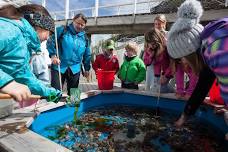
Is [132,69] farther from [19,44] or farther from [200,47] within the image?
[19,44]

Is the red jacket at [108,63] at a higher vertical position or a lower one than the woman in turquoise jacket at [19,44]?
lower

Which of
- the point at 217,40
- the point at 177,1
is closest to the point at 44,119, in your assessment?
the point at 217,40

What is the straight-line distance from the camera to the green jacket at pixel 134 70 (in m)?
5.50

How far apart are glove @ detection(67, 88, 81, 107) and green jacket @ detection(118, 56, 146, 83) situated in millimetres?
1990

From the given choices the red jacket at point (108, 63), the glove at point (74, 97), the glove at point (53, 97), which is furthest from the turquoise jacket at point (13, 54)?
the red jacket at point (108, 63)

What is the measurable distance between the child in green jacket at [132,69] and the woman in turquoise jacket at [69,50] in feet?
2.92

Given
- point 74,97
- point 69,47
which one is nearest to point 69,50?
point 69,47

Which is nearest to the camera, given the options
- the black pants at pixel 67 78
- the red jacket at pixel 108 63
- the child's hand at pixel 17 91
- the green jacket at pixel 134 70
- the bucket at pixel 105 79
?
the child's hand at pixel 17 91

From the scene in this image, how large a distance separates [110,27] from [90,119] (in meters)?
10.6

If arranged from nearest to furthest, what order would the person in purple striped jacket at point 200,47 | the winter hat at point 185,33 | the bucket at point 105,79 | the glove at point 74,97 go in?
the person in purple striped jacket at point 200,47, the winter hat at point 185,33, the glove at point 74,97, the bucket at point 105,79

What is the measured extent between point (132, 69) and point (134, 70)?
0.14 feet

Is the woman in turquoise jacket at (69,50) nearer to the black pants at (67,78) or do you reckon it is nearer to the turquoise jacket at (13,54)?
the black pants at (67,78)

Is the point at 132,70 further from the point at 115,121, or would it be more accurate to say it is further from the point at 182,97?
the point at 115,121

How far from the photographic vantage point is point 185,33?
2307mm
